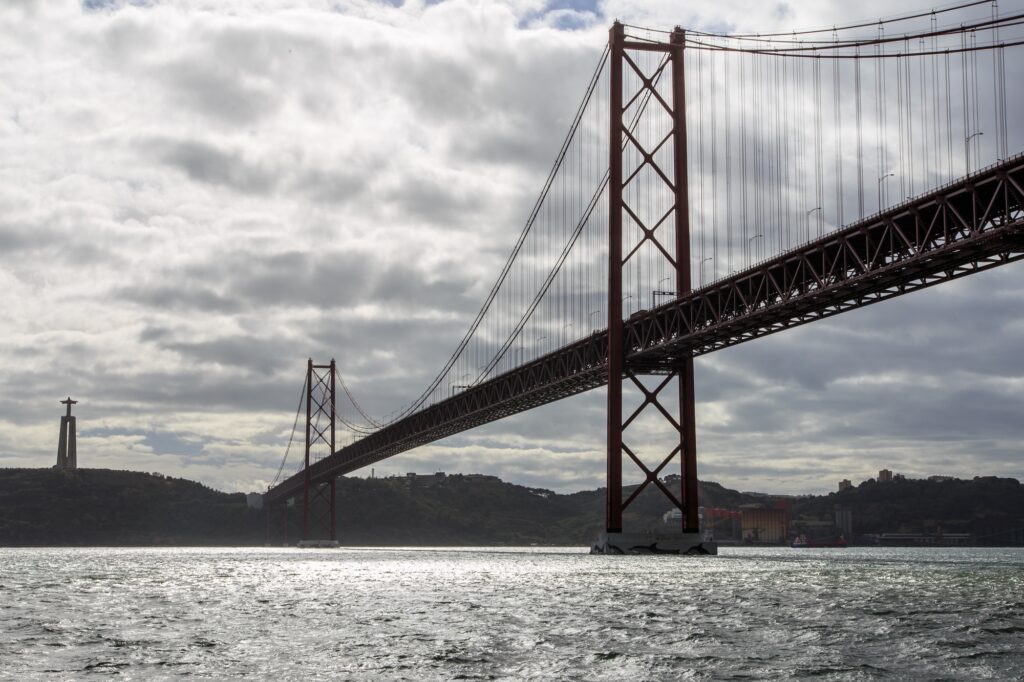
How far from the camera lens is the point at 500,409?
81125 millimetres

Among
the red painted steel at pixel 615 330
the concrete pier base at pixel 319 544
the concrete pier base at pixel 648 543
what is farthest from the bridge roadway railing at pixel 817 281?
the concrete pier base at pixel 319 544

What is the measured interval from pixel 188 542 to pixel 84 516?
18283 millimetres

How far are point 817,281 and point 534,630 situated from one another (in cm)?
2887

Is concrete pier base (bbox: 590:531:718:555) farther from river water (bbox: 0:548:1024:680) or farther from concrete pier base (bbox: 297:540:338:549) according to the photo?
concrete pier base (bbox: 297:540:338:549)

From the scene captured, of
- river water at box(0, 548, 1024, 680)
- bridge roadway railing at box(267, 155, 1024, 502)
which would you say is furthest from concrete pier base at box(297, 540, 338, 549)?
river water at box(0, 548, 1024, 680)

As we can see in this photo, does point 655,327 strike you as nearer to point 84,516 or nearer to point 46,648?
point 46,648

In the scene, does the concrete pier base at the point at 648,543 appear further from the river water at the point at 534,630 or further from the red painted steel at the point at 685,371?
the river water at the point at 534,630

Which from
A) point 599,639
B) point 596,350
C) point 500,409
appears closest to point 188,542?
point 500,409

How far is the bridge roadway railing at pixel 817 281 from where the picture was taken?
134ft

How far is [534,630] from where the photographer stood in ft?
77.8

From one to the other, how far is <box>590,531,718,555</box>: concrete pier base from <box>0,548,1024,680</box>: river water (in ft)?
72.8

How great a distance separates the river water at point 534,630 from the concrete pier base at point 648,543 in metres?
22.2

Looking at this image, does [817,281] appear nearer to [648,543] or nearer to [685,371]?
[685,371]

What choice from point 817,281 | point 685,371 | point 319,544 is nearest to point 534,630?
point 817,281
